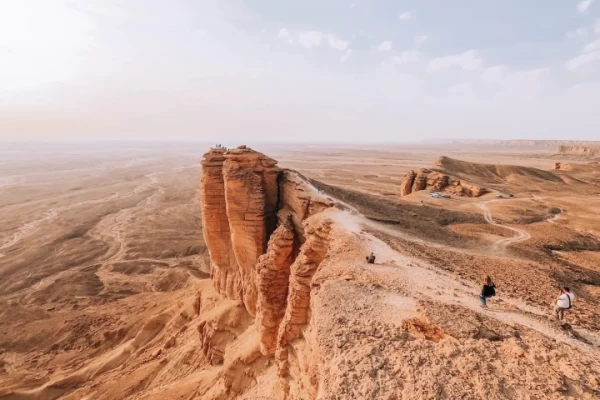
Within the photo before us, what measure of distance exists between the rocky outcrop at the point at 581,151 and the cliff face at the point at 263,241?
189 meters

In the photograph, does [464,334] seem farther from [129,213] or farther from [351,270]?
Result: [129,213]

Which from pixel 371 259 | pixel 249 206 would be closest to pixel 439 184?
pixel 249 206

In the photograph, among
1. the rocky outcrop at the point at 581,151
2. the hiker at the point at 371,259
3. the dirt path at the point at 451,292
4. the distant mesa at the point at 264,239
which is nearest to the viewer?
the dirt path at the point at 451,292

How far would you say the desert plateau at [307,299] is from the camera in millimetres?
7781

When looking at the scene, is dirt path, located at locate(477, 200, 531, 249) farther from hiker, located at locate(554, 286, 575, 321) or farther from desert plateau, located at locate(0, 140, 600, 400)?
hiker, located at locate(554, 286, 575, 321)

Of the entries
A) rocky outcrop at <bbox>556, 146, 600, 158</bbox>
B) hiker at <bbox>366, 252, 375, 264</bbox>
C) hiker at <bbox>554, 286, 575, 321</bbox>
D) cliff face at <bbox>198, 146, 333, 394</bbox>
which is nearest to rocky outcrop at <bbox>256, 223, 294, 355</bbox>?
cliff face at <bbox>198, 146, 333, 394</bbox>

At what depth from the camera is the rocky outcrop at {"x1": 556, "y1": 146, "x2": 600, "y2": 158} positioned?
518ft

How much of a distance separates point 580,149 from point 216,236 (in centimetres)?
21856

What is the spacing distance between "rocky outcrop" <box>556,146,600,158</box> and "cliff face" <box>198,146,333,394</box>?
188913 millimetres

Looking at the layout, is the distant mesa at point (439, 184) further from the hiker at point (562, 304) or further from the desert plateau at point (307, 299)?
the hiker at point (562, 304)

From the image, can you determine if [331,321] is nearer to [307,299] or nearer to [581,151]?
[307,299]

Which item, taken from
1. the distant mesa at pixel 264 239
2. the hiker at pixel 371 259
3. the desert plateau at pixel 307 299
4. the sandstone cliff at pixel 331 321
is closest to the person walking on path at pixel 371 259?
the hiker at pixel 371 259

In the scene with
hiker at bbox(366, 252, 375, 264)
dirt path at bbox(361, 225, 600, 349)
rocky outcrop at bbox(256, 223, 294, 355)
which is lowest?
rocky outcrop at bbox(256, 223, 294, 355)

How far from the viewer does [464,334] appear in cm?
841
